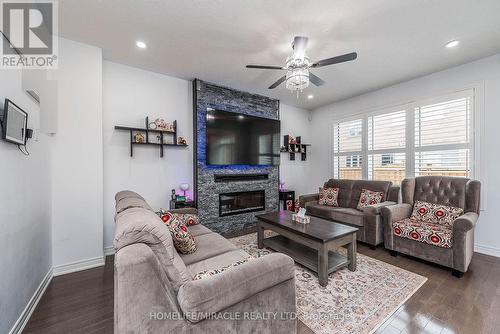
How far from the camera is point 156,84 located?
357 cm

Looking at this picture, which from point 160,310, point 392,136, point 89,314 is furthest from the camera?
point 392,136

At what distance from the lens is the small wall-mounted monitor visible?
4.75ft

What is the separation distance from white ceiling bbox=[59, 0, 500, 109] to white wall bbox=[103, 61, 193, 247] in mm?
300

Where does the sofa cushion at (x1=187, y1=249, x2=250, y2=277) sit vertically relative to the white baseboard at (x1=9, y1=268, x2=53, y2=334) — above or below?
above

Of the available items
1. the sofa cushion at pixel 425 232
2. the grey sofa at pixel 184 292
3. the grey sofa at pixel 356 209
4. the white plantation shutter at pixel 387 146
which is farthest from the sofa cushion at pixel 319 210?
the grey sofa at pixel 184 292

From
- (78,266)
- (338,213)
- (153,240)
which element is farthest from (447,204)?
(78,266)

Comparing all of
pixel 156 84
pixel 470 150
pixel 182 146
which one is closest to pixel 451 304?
pixel 470 150

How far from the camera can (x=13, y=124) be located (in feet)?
5.11

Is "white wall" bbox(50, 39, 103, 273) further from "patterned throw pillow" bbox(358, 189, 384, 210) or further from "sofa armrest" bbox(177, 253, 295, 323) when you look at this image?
"patterned throw pillow" bbox(358, 189, 384, 210)

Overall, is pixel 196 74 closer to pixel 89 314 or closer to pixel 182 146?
pixel 182 146

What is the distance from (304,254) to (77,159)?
3134 millimetres

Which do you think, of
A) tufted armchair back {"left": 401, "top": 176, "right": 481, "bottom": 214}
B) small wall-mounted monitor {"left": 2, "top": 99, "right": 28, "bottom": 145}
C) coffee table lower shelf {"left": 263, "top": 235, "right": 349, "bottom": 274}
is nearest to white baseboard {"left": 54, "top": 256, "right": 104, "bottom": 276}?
small wall-mounted monitor {"left": 2, "top": 99, "right": 28, "bottom": 145}

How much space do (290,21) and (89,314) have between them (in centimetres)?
345

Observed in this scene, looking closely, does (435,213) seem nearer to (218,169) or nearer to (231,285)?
(231,285)
